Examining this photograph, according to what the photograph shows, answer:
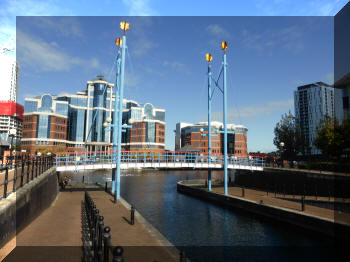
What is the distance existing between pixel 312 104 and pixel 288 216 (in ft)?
603

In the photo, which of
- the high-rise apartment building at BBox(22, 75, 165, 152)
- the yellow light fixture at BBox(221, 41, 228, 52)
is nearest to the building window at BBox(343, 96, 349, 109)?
the yellow light fixture at BBox(221, 41, 228, 52)

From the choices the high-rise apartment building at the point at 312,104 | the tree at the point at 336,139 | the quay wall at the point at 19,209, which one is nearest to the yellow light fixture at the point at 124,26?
the quay wall at the point at 19,209

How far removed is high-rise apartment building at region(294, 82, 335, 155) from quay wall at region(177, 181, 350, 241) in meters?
165

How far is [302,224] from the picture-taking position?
16.7 meters

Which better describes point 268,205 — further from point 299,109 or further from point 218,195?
point 299,109

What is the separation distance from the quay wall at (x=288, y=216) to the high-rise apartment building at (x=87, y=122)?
263ft

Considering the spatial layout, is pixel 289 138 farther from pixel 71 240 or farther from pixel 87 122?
pixel 87 122

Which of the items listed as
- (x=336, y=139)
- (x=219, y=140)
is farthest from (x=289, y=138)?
(x=219, y=140)

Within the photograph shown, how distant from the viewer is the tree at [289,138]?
42.4 meters

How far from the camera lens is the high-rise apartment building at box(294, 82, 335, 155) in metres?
171

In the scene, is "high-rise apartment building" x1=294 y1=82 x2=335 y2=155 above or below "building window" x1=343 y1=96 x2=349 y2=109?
above

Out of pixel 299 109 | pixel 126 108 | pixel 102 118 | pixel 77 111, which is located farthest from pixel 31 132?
pixel 299 109

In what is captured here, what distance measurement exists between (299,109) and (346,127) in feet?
550

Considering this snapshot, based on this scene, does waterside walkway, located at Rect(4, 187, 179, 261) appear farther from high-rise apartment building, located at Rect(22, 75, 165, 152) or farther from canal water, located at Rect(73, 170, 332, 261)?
high-rise apartment building, located at Rect(22, 75, 165, 152)
